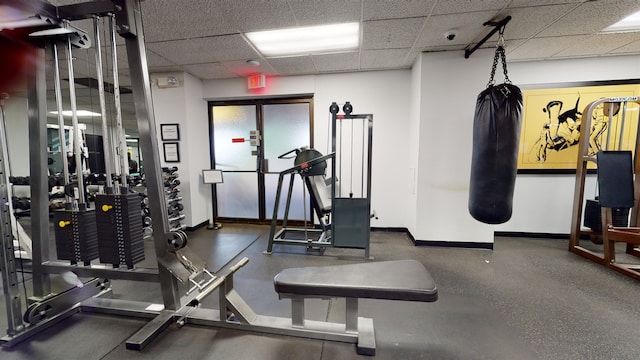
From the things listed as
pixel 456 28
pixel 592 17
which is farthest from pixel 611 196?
pixel 456 28

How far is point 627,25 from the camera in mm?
2576

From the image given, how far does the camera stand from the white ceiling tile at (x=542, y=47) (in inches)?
111

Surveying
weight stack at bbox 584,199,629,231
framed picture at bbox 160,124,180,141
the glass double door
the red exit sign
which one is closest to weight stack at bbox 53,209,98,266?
framed picture at bbox 160,124,180,141

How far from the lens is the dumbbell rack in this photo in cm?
373

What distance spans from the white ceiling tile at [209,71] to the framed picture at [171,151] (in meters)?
1.19

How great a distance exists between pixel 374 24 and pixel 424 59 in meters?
1.06

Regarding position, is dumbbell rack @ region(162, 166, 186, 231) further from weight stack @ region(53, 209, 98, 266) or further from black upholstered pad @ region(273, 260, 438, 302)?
black upholstered pad @ region(273, 260, 438, 302)

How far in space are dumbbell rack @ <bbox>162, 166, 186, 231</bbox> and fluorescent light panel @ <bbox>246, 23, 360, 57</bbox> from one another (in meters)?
2.31

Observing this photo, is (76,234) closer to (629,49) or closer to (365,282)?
(365,282)

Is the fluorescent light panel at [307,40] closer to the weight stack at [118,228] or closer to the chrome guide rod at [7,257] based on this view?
the weight stack at [118,228]

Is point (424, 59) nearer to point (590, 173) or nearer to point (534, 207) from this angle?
point (534, 207)

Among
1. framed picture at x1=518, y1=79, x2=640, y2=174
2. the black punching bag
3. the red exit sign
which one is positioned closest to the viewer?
the black punching bag

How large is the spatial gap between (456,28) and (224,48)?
8.71 ft

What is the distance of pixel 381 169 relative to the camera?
4.00 m
